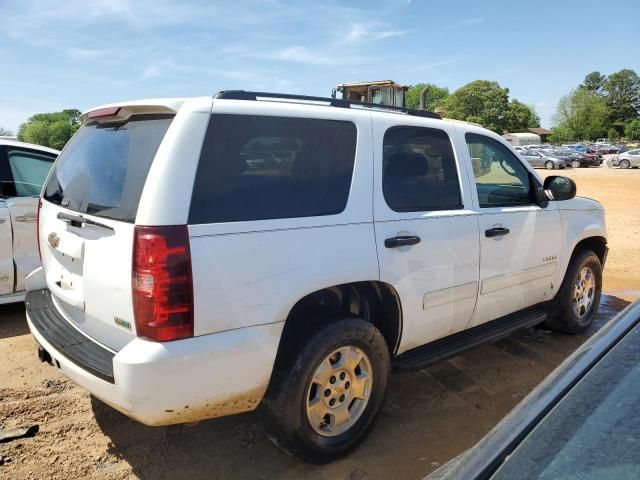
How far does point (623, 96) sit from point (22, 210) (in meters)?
140

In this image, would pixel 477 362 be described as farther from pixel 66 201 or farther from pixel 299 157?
pixel 66 201

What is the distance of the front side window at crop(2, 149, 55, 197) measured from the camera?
4871 mm

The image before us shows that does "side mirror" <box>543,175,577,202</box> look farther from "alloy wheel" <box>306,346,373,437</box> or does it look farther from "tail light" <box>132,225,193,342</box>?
"tail light" <box>132,225,193,342</box>

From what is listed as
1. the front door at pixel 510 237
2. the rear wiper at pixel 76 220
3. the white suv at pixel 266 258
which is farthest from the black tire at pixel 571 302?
the rear wiper at pixel 76 220

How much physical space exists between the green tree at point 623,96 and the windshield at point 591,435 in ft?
419

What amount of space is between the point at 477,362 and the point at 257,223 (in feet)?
8.91

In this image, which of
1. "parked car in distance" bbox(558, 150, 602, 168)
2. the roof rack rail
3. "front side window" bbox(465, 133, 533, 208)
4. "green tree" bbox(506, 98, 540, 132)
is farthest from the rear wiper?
"green tree" bbox(506, 98, 540, 132)

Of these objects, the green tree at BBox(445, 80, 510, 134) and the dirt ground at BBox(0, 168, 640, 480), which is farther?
the green tree at BBox(445, 80, 510, 134)

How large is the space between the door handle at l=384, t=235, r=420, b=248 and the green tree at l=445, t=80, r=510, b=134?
3539 inches

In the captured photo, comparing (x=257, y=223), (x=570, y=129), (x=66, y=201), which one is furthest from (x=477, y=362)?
(x=570, y=129)

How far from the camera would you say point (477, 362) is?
423cm

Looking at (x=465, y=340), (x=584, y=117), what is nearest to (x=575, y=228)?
(x=465, y=340)

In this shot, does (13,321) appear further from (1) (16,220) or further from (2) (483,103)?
(2) (483,103)

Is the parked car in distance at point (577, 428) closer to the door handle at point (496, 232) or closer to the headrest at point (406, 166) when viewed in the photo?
the headrest at point (406, 166)
